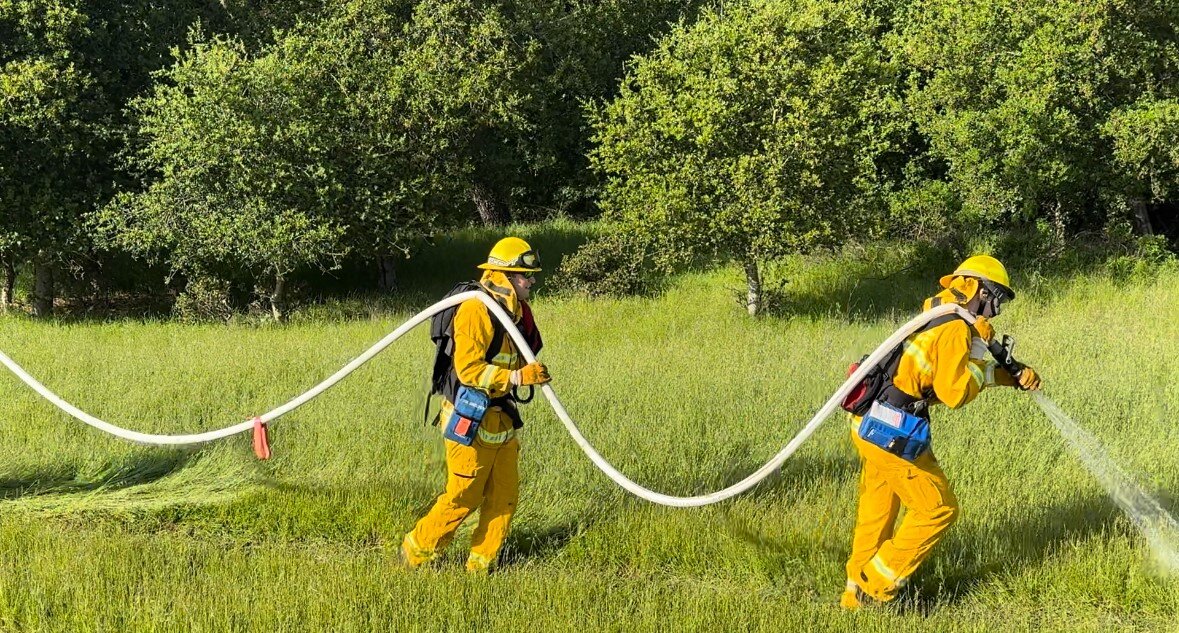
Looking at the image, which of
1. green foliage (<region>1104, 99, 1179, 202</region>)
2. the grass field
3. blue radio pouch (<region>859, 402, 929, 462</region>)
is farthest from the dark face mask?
green foliage (<region>1104, 99, 1179, 202</region>)

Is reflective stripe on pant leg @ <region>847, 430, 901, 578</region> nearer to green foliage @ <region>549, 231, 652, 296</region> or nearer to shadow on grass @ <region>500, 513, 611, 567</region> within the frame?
shadow on grass @ <region>500, 513, 611, 567</region>

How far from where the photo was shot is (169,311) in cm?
1577

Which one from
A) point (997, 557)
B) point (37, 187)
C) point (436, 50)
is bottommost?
point (997, 557)

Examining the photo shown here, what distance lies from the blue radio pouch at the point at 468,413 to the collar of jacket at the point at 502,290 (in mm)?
459

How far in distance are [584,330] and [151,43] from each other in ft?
30.3

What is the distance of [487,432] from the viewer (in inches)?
189

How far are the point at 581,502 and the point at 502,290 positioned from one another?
1.67 metres

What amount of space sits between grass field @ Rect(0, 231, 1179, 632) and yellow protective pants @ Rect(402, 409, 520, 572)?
177mm

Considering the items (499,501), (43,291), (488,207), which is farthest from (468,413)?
(488,207)

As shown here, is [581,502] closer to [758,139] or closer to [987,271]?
[987,271]

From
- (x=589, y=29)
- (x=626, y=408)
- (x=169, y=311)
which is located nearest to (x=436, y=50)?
(x=589, y=29)

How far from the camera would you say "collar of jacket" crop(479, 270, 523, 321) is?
4.79m

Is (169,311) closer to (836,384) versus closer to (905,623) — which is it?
(836,384)

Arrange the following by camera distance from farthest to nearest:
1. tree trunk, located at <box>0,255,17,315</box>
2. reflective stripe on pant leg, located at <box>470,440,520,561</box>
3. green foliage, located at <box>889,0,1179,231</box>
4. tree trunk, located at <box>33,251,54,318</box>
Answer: tree trunk, located at <box>0,255,17,315</box> < tree trunk, located at <box>33,251,54,318</box> < green foliage, located at <box>889,0,1179,231</box> < reflective stripe on pant leg, located at <box>470,440,520,561</box>
